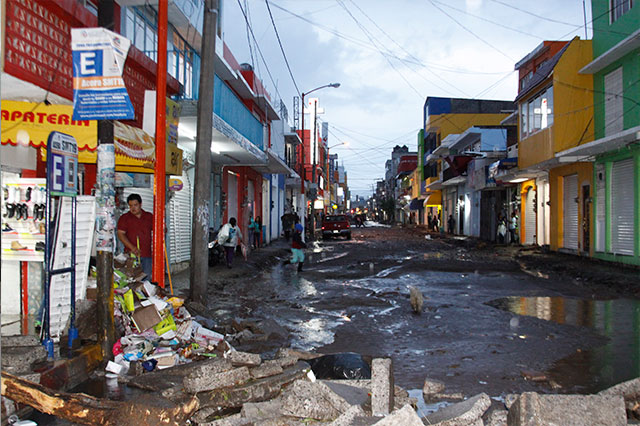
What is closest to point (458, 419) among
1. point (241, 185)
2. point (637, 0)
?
point (637, 0)

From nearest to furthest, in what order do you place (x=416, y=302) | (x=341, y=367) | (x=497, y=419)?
(x=497, y=419)
(x=341, y=367)
(x=416, y=302)

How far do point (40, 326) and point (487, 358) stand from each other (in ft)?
17.4

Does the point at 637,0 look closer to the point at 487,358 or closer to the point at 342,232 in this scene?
the point at 487,358

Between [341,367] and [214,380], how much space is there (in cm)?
134

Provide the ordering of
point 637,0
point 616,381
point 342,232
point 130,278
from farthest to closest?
1. point 342,232
2. point 637,0
3. point 130,278
4. point 616,381

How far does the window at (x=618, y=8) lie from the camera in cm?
1620

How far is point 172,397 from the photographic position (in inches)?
173

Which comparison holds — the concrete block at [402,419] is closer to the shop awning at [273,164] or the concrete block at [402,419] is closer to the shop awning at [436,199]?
the shop awning at [273,164]

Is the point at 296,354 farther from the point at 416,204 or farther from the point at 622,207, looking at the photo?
the point at 416,204

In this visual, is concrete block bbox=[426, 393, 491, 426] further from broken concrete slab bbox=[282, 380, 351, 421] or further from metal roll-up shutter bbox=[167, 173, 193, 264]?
metal roll-up shutter bbox=[167, 173, 193, 264]

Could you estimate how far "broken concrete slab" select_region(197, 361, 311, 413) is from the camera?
14.3 feet

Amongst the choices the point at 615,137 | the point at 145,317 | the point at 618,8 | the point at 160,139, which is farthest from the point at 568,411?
the point at 618,8

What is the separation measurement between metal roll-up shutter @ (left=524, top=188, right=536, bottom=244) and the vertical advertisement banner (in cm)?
2405

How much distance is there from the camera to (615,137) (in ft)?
48.7
